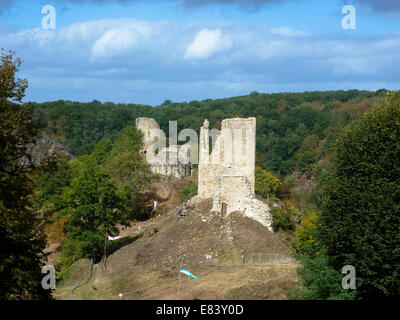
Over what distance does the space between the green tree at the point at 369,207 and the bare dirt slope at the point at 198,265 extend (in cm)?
391

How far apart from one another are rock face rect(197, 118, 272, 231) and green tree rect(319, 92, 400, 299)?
9.58 m

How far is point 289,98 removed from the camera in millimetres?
179375

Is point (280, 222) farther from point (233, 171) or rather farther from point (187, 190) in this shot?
point (187, 190)

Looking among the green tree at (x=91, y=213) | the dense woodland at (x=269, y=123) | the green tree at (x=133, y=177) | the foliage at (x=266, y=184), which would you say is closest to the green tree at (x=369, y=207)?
the green tree at (x=91, y=213)

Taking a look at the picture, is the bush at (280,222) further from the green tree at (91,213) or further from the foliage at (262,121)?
the foliage at (262,121)

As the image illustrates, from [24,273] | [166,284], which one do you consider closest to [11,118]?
[24,273]

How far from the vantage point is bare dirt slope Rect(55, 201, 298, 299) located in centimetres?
2792

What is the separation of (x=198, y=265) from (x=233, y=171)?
8697mm

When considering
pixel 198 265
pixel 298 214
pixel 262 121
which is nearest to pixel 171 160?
pixel 298 214

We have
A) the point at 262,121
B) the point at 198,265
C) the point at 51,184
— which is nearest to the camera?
the point at 198,265

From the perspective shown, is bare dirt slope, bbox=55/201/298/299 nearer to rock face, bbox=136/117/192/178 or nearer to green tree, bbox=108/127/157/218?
green tree, bbox=108/127/157/218

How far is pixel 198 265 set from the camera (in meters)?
32.5

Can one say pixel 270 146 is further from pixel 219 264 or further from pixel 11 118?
pixel 11 118

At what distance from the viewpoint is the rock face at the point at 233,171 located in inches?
1468
